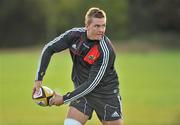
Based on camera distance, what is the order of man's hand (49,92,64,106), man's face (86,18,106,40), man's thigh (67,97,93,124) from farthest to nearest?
1. man's thigh (67,97,93,124)
2. man's hand (49,92,64,106)
3. man's face (86,18,106,40)

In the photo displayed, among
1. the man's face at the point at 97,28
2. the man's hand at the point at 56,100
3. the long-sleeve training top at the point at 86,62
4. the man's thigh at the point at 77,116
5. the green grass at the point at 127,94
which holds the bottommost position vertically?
the green grass at the point at 127,94

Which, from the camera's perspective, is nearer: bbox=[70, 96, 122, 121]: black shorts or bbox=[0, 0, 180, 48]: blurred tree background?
bbox=[70, 96, 122, 121]: black shorts

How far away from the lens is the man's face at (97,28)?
29.2 ft

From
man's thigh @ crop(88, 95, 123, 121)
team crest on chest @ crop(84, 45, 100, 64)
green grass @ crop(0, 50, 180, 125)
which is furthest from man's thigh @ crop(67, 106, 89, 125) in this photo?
green grass @ crop(0, 50, 180, 125)

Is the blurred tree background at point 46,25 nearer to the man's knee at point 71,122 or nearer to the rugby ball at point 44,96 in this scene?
the man's knee at point 71,122

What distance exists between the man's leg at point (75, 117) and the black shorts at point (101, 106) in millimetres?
49

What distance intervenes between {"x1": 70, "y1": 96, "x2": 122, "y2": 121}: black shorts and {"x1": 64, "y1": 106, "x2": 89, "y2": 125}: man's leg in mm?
49

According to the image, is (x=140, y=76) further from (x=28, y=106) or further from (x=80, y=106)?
(x=80, y=106)

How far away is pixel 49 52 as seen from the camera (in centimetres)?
931

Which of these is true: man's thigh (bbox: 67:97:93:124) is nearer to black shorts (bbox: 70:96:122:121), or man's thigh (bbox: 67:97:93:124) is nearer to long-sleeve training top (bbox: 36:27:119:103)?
black shorts (bbox: 70:96:122:121)

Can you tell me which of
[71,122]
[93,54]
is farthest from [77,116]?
[93,54]

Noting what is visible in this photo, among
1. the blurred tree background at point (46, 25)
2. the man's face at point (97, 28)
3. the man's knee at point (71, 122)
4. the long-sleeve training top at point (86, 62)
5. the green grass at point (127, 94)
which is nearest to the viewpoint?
the man's face at point (97, 28)

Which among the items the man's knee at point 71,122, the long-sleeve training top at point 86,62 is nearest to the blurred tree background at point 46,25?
the long-sleeve training top at point 86,62

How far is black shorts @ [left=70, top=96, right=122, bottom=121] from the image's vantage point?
960cm
